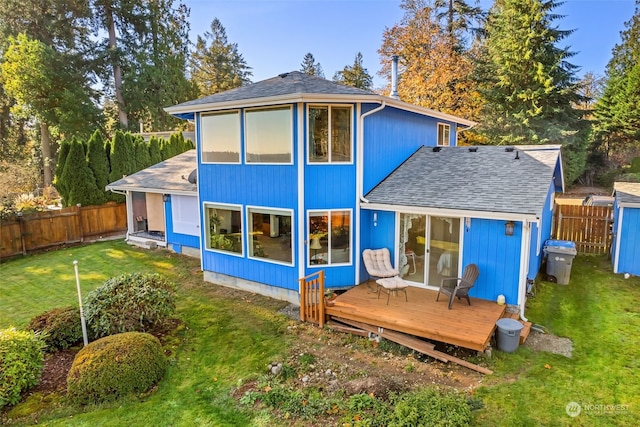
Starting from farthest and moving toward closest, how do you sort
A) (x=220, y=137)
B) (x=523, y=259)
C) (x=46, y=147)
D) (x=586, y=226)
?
(x=46, y=147) → (x=586, y=226) → (x=220, y=137) → (x=523, y=259)

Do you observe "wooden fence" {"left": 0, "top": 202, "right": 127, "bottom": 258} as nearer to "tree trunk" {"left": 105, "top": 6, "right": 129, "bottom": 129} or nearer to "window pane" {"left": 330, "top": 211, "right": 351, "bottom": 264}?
"window pane" {"left": 330, "top": 211, "right": 351, "bottom": 264}

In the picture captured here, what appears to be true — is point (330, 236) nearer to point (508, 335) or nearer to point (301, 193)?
point (301, 193)

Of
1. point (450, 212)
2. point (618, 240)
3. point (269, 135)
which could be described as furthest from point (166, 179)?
point (618, 240)

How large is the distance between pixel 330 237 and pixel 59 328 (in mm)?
5703

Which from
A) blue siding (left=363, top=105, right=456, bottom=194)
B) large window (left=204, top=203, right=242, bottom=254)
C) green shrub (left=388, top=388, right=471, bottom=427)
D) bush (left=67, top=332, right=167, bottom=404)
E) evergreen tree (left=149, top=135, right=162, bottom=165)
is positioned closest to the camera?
green shrub (left=388, top=388, right=471, bottom=427)

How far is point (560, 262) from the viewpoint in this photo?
9.92 metres

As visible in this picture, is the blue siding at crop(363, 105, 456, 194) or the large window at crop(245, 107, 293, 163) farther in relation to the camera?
the blue siding at crop(363, 105, 456, 194)

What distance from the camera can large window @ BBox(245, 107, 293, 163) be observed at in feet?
28.0

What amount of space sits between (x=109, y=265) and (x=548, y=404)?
1275 cm

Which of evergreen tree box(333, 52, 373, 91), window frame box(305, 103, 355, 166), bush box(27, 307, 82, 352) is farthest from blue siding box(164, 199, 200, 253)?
evergreen tree box(333, 52, 373, 91)

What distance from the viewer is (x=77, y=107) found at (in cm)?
2441

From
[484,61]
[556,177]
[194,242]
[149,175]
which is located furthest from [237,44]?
[556,177]

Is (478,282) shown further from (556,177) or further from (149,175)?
(149,175)

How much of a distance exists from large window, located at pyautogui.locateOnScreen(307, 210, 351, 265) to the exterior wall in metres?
7.65
